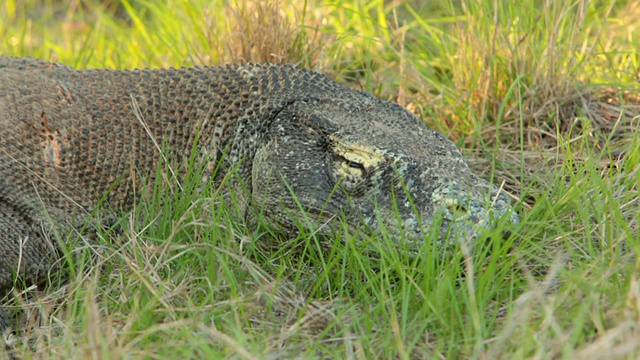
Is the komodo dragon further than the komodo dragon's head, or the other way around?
the komodo dragon

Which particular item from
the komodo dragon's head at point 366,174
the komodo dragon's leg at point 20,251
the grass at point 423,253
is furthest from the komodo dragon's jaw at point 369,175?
the komodo dragon's leg at point 20,251

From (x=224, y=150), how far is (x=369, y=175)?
2.64 ft

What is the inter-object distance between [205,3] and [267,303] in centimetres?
348

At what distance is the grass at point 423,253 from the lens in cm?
276

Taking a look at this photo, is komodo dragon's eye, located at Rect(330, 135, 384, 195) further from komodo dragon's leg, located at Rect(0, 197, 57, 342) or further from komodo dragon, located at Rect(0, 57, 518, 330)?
komodo dragon's leg, located at Rect(0, 197, 57, 342)

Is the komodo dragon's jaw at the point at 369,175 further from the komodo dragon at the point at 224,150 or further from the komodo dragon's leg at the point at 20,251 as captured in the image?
the komodo dragon's leg at the point at 20,251

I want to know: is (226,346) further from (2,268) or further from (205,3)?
(205,3)

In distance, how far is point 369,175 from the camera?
3570mm

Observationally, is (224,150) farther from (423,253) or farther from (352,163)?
(423,253)

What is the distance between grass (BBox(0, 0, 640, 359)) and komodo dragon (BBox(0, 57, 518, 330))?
0.17m

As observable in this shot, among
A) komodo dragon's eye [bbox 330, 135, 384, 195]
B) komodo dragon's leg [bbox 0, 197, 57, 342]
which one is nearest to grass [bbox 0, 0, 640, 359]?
komodo dragon's leg [bbox 0, 197, 57, 342]

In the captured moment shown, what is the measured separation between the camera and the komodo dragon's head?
131 inches

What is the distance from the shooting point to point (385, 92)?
17.9 ft

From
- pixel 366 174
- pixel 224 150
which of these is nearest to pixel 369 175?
pixel 366 174
